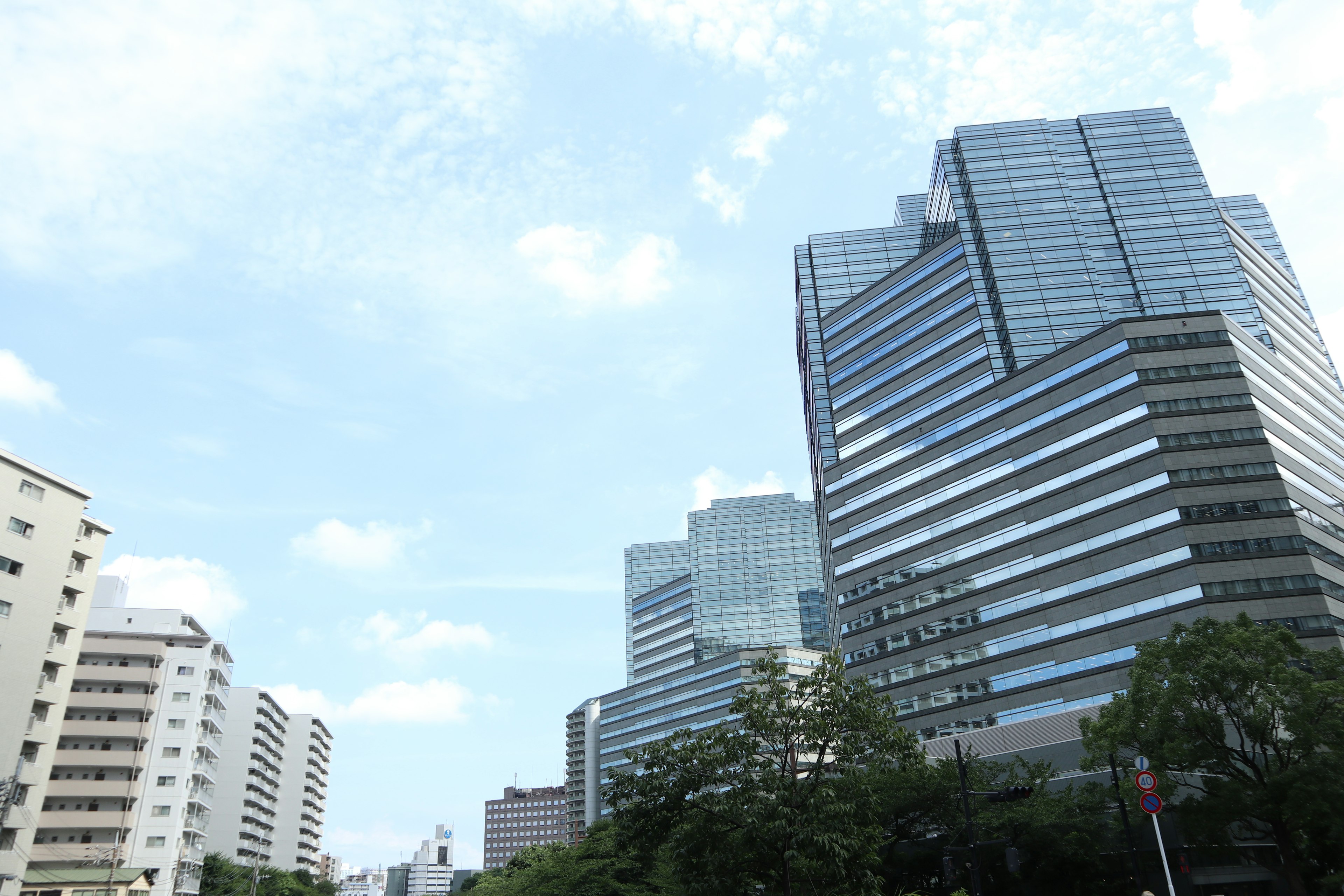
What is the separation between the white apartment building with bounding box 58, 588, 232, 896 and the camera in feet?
251

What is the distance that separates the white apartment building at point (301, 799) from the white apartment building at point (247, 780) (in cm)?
1064

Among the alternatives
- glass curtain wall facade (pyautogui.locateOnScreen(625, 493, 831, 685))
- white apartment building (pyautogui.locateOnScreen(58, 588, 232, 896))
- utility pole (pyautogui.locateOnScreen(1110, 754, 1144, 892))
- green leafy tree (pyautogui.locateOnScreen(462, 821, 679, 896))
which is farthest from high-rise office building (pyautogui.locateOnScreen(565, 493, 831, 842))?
utility pole (pyautogui.locateOnScreen(1110, 754, 1144, 892))

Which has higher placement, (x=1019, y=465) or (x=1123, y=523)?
(x=1019, y=465)

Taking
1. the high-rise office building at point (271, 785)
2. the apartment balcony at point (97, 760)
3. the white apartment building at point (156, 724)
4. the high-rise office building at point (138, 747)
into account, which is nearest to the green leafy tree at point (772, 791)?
the high-rise office building at point (138, 747)

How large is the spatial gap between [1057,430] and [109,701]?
89167 millimetres

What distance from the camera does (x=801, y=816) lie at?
26656 mm

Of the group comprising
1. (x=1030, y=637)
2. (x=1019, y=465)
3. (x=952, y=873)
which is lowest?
(x=952, y=873)

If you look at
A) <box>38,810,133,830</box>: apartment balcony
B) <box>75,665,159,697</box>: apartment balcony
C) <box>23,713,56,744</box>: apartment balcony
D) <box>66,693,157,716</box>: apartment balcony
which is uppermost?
<box>75,665,159,697</box>: apartment balcony

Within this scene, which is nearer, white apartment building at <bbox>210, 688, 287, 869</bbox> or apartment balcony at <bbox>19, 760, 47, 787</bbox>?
apartment balcony at <bbox>19, 760, 47, 787</bbox>

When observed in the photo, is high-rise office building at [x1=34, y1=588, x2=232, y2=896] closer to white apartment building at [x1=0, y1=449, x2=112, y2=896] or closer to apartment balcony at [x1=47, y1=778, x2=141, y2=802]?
apartment balcony at [x1=47, y1=778, x2=141, y2=802]

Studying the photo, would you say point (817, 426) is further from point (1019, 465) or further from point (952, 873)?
point (952, 873)

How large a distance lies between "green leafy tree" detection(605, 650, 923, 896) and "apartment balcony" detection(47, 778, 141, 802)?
64217 mm

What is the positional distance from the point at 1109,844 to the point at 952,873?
62.3 ft

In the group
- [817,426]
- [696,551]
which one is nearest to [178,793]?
[817,426]
